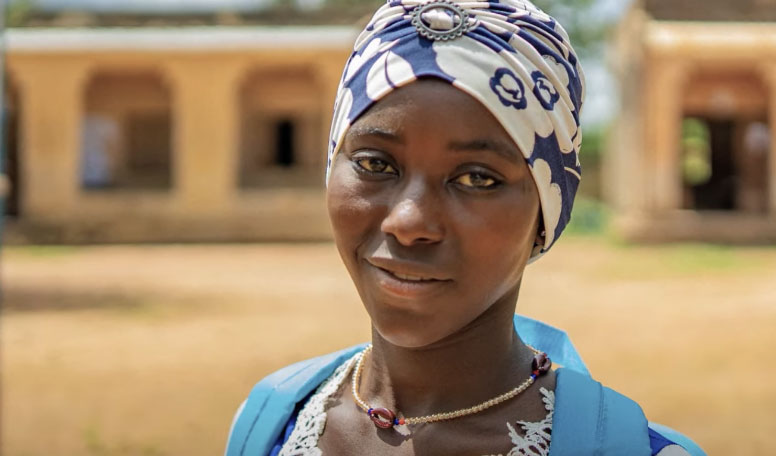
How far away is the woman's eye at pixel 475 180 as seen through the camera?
3.82ft

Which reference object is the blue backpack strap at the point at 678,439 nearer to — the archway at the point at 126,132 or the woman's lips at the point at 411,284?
the woman's lips at the point at 411,284

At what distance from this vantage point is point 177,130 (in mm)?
18172

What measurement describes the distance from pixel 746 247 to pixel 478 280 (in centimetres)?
1526

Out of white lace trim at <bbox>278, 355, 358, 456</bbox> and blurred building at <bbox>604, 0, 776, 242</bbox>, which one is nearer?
white lace trim at <bbox>278, 355, 358, 456</bbox>

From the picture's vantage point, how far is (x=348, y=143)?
1248 mm

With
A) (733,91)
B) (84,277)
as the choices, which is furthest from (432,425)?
(733,91)

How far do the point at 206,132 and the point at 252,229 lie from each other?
8.01 ft

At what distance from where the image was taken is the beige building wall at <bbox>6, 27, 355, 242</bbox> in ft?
57.9

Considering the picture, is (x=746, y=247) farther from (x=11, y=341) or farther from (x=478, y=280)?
(x=478, y=280)

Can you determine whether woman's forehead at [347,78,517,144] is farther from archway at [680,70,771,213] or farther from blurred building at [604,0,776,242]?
archway at [680,70,771,213]

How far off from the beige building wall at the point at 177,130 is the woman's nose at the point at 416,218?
16.1 meters

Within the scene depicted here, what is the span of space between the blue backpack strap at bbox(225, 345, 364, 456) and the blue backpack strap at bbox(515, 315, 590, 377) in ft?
1.21

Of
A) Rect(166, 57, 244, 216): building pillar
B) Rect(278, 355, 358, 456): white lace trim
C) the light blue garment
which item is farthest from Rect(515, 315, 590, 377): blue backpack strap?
Rect(166, 57, 244, 216): building pillar

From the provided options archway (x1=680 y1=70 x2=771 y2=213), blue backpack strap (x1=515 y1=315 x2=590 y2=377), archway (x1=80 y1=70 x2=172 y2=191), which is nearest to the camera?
blue backpack strap (x1=515 y1=315 x2=590 y2=377)
